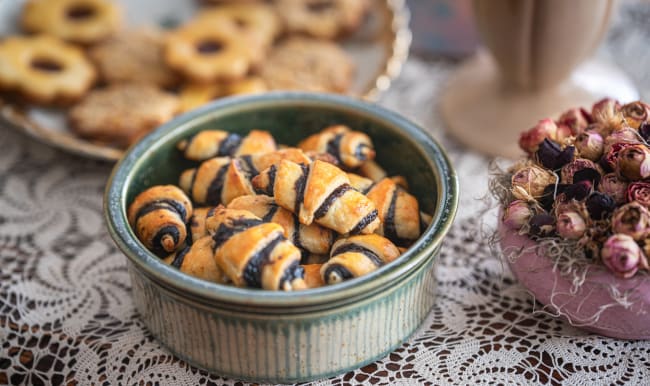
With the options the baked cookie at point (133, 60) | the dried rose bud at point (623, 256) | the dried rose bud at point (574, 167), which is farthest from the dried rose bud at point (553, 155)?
the baked cookie at point (133, 60)

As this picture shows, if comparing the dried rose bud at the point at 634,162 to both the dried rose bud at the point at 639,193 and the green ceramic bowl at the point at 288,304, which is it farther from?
the green ceramic bowl at the point at 288,304

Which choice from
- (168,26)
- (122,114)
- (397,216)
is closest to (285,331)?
(397,216)

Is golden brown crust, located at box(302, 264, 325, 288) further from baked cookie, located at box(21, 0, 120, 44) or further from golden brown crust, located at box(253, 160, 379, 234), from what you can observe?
baked cookie, located at box(21, 0, 120, 44)

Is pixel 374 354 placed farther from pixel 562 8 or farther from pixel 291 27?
pixel 291 27

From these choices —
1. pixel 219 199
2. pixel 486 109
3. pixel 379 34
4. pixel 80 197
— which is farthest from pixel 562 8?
pixel 80 197

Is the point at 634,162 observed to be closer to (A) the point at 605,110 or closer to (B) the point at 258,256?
(A) the point at 605,110
